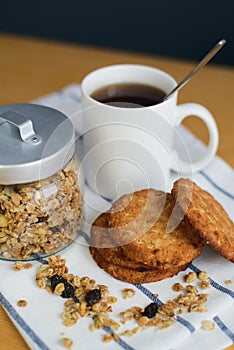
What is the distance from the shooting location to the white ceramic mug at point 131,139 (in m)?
0.96

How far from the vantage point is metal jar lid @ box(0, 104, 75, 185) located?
32.0 inches

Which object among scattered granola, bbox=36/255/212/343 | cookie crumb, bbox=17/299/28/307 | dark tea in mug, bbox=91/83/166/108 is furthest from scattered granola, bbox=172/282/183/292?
dark tea in mug, bbox=91/83/166/108

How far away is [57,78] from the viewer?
1396 mm

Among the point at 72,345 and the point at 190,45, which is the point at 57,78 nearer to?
the point at 190,45

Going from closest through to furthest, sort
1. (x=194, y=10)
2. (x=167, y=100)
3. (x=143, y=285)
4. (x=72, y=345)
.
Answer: (x=72, y=345) < (x=143, y=285) < (x=167, y=100) < (x=194, y=10)

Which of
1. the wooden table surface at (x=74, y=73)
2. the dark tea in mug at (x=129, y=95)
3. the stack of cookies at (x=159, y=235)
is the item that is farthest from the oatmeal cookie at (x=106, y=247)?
the wooden table surface at (x=74, y=73)

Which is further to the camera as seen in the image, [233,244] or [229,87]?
[229,87]

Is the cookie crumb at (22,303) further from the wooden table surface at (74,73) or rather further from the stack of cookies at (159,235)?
the wooden table surface at (74,73)

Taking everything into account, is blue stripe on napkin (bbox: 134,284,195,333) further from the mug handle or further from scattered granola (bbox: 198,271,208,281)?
the mug handle

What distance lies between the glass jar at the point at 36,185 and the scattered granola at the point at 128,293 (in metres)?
0.13

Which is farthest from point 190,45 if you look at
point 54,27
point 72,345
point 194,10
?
point 72,345

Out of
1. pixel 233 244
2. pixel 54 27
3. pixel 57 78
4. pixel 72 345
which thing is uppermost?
pixel 233 244

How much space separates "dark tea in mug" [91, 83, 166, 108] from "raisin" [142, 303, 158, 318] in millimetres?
358

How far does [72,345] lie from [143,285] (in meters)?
0.15
